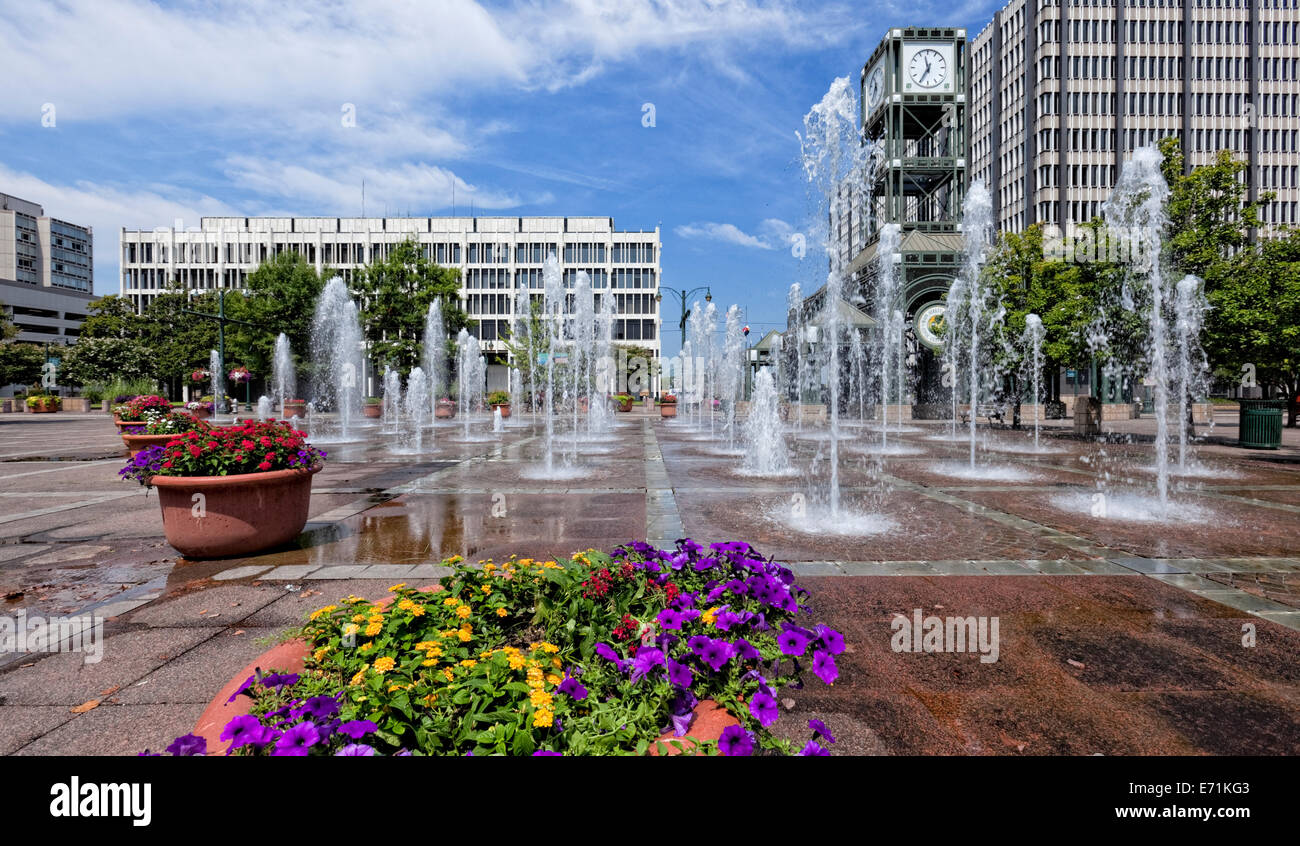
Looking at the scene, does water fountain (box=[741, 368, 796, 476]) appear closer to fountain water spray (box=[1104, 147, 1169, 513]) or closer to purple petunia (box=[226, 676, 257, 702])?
fountain water spray (box=[1104, 147, 1169, 513])

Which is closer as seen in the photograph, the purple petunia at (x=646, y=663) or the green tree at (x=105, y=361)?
the purple petunia at (x=646, y=663)

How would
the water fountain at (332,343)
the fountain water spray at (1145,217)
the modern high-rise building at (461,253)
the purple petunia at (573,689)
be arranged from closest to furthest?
the purple petunia at (573,689)
the fountain water spray at (1145,217)
the water fountain at (332,343)
the modern high-rise building at (461,253)

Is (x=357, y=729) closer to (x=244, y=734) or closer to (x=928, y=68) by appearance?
(x=244, y=734)

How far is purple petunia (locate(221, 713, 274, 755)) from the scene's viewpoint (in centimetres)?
159

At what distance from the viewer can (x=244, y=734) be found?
160 centimetres

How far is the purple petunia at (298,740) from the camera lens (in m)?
1.54

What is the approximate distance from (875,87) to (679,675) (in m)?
49.6

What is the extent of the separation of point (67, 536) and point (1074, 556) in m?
9.61

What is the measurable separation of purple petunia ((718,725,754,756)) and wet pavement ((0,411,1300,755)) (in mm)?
1328

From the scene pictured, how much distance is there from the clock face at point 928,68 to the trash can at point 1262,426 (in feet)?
101

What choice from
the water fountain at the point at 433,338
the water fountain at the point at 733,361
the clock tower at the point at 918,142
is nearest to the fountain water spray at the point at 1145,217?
the water fountain at the point at 733,361

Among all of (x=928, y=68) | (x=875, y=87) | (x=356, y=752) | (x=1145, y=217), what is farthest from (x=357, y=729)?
(x=875, y=87)

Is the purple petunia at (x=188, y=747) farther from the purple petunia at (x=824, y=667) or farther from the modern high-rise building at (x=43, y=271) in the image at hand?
the modern high-rise building at (x=43, y=271)

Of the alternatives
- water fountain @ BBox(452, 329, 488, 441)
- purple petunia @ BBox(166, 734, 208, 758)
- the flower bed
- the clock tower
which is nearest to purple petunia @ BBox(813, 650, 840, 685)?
the flower bed
